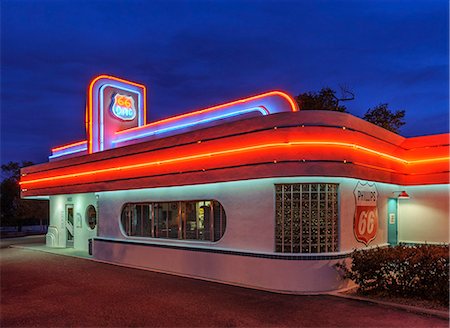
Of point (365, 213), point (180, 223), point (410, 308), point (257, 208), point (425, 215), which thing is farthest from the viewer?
point (180, 223)

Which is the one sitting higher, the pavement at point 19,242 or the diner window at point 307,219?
the diner window at point 307,219

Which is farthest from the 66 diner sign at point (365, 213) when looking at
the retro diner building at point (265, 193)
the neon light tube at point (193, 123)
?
the neon light tube at point (193, 123)

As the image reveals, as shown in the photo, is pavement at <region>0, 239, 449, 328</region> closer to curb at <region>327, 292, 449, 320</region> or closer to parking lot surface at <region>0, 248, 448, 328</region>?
parking lot surface at <region>0, 248, 448, 328</region>

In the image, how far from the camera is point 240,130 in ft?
35.2

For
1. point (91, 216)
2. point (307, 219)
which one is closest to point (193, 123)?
point (307, 219)

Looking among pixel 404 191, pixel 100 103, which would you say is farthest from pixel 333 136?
pixel 100 103

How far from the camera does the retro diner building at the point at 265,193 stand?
388 inches

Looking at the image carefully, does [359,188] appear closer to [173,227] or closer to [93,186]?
[173,227]

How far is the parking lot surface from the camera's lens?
760 cm

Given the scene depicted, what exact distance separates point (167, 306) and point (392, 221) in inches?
312

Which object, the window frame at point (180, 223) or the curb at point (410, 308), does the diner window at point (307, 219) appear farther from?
the window frame at point (180, 223)

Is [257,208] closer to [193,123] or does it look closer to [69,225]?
[193,123]

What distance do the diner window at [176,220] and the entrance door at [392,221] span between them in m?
5.37

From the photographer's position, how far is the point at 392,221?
13.1m
